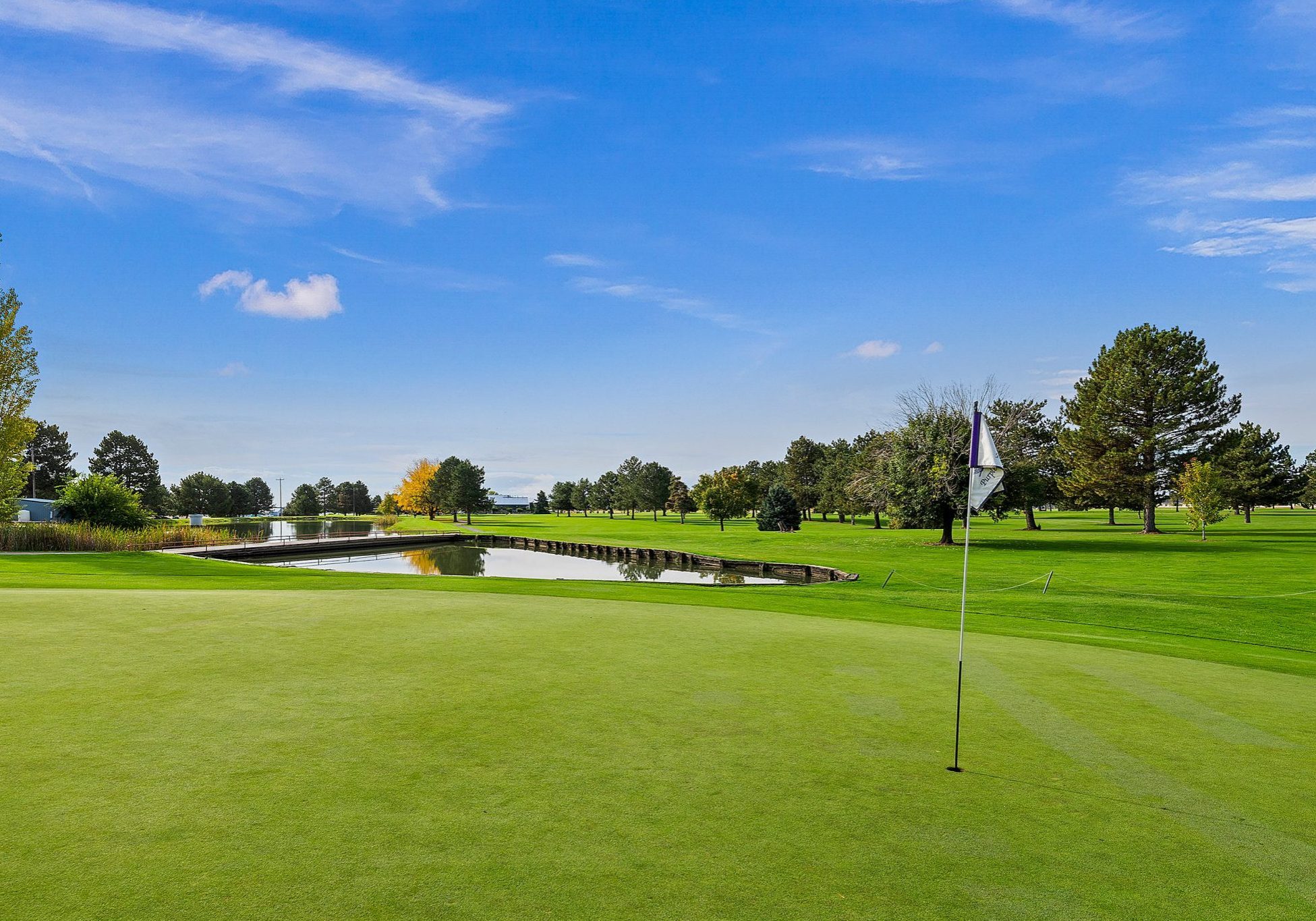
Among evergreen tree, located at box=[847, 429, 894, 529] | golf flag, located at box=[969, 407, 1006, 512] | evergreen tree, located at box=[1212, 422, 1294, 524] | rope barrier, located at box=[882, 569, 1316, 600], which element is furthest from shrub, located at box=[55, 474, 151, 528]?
evergreen tree, located at box=[1212, 422, 1294, 524]

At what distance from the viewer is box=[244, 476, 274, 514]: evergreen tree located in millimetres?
149488

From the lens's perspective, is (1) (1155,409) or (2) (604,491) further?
(2) (604,491)

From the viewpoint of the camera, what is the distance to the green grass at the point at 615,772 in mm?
3609

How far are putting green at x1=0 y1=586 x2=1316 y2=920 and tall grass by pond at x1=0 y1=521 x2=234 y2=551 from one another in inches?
1172

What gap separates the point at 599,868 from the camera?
12.3 feet

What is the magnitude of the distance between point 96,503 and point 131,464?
69.1m

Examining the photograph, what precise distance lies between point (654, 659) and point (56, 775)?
5.67 meters

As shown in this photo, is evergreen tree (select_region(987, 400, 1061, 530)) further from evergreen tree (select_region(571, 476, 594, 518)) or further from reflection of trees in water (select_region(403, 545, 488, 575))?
evergreen tree (select_region(571, 476, 594, 518))

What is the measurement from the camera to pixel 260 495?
504ft

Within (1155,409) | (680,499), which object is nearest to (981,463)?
(1155,409)

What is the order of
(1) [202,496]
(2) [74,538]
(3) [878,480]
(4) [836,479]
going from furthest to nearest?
(1) [202,496] → (4) [836,479] → (3) [878,480] → (2) [74,538]

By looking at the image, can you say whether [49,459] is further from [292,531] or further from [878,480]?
[878,480]

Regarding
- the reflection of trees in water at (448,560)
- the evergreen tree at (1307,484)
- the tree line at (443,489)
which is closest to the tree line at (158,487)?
the reflection of trees in water at (448,560)

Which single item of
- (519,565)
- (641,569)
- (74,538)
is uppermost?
(74,538)
